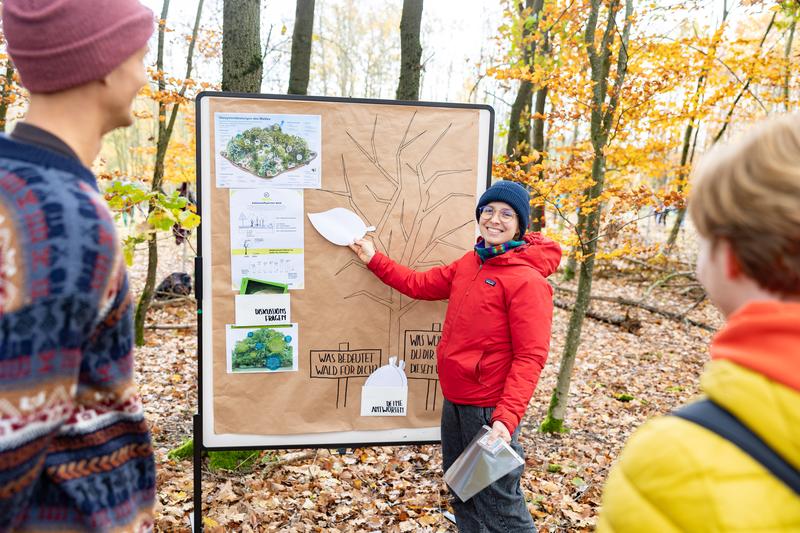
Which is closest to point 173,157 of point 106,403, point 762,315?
point 106,403

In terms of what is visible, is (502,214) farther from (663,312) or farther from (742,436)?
(663,312)

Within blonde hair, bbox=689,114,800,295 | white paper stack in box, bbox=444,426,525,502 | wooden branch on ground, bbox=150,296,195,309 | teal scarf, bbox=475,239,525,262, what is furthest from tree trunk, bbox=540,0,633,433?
wooden branch on ground, bbox=150,296,195,309

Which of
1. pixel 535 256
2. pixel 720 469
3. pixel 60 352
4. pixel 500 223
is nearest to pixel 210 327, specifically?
pixel 500 223

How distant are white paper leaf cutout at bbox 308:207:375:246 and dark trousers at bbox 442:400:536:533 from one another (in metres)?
1.03

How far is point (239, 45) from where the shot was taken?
3867 mm

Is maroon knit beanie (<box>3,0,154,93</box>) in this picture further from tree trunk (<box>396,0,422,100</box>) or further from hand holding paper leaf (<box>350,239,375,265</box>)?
tree trunk (<box>396,0,422,100</box>)

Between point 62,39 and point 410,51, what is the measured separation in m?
5.25

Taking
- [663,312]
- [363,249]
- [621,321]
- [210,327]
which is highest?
[363,249]

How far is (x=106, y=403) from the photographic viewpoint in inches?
45.6

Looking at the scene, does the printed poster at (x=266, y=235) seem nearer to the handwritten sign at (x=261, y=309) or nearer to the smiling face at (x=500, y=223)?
the handwritten sign at (x=261, y=309)

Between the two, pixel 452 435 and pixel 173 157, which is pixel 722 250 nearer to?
pixel 452 435

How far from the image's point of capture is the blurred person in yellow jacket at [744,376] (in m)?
0.87

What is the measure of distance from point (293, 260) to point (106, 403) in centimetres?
175

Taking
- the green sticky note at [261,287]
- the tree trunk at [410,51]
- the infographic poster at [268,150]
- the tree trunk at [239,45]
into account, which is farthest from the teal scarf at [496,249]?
the tree trunk at [410,51]
